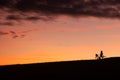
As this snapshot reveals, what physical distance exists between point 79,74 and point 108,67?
169 centimetres

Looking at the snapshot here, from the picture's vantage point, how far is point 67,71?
18797mm

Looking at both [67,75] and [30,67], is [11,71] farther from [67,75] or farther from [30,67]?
[67,75]

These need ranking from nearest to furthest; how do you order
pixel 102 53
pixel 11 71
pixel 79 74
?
pixel 79 74 → pixel 11 71 → pixel 102 53

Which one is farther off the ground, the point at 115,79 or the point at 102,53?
the point at 102,53

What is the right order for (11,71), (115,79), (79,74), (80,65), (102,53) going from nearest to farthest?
(115,79) < (79,74) < (80,65) < (11,71) < (102,53)

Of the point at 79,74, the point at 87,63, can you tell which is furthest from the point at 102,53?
the point at 79,74

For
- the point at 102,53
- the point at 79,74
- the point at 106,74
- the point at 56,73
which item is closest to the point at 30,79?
the point at 56,73

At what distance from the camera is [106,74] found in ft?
57.0

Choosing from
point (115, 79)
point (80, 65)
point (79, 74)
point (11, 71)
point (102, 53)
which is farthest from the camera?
point (102, 53)

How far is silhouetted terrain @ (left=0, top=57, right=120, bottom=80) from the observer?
17734mm

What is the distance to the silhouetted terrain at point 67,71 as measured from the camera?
1773 centimetres

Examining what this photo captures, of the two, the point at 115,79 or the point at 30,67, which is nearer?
the point at 115,79

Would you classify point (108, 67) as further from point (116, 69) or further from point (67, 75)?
point (67, 75)

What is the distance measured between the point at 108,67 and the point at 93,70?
867 mm
